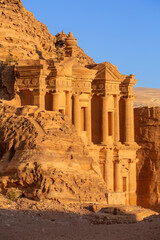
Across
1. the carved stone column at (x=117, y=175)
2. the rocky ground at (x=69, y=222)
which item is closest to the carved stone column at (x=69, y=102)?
the carved stone column at (x=117, y=175)

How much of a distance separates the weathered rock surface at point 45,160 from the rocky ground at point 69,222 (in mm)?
747

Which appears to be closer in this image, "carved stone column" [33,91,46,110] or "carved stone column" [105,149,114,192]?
"carved stone column" [33,91,46,110]

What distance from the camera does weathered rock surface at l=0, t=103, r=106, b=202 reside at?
917 inches

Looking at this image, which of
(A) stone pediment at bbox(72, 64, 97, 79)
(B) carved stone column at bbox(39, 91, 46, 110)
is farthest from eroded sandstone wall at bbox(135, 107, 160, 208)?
(B) carved stone column at bbox(39, 91, 46, 110)

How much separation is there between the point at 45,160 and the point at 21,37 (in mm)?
23614

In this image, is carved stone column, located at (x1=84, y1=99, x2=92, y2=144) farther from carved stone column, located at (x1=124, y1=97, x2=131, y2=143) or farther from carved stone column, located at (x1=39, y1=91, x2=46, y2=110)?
carved stone column, located at (x1=39, y1=91, x2=46, y2=110)

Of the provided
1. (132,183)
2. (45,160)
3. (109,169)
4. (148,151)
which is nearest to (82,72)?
(109,169)

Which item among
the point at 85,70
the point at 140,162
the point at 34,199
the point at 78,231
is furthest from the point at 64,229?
the point at 140,162

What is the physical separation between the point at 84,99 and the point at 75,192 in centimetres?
2188

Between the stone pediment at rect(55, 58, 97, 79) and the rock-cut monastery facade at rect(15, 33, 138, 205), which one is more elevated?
the stone pediment at rect(55, 58, 97, 79)

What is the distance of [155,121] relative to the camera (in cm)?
4959

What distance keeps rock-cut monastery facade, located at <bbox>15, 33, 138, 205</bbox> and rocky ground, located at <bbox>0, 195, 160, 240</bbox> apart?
17.8 m

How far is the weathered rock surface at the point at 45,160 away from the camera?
23297 millimetres

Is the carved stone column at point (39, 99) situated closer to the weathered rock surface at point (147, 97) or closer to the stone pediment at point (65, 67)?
the stone pediment at point (65, 67)
